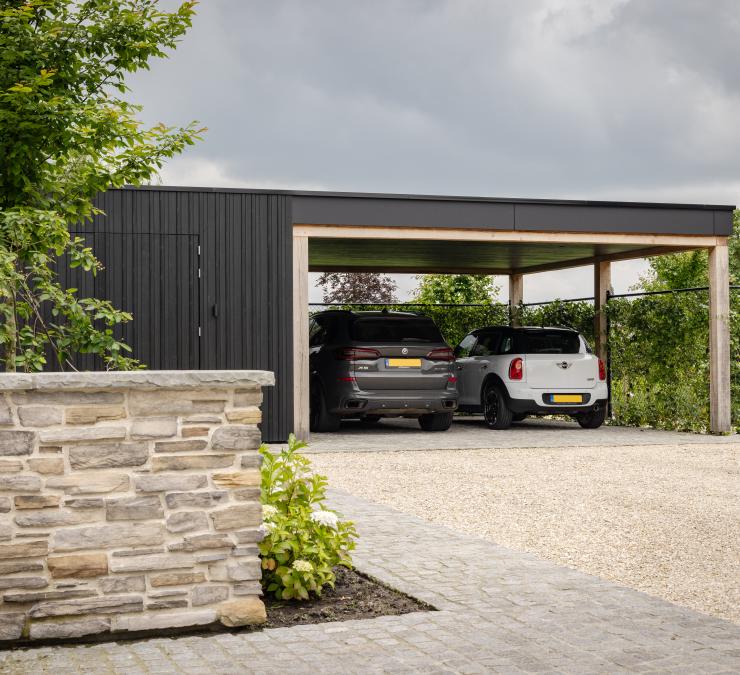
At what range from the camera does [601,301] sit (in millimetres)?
18922

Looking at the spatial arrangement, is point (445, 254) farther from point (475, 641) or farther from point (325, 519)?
point (475, 641)

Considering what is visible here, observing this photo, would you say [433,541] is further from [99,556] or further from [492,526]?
[99,556]

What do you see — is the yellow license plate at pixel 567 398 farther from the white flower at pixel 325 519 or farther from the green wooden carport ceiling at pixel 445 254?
the white flower at pixel 325 519

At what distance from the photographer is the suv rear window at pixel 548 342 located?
53.8 feet

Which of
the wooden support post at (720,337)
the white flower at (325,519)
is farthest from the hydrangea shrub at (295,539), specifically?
the wooden support post at (720,337)

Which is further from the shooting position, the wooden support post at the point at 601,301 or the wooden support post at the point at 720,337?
the wooden support post at the point at 601,301

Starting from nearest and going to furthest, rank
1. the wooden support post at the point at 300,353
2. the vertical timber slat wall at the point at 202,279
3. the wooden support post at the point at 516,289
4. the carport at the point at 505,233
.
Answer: the vertical timber slat wall at the point at 202,279, the wooden support post at the point at 300,353, the carport at the point at 505,233, the wooden support post at the point at 516,289

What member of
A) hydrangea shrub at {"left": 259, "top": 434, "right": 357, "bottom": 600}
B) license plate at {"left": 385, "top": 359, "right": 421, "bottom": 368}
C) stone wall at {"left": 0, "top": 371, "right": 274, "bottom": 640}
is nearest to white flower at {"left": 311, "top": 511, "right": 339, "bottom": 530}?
hydrangea shrub at {"left": 259, "top": 434, "right": 357, "bottom": 600}

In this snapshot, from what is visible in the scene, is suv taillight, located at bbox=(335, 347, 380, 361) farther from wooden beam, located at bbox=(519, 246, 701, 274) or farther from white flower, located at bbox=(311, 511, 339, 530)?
white flower, located at bbox=(311, 511, 339, 530)

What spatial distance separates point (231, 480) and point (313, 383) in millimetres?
10919

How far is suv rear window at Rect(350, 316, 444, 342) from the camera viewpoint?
15.3 m

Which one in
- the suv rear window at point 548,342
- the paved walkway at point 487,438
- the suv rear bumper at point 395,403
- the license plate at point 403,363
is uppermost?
the suv rear window at point 548,342

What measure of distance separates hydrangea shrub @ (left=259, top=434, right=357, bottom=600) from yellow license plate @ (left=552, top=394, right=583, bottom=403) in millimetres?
10625

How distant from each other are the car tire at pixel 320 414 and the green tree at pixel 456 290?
19970 mm
